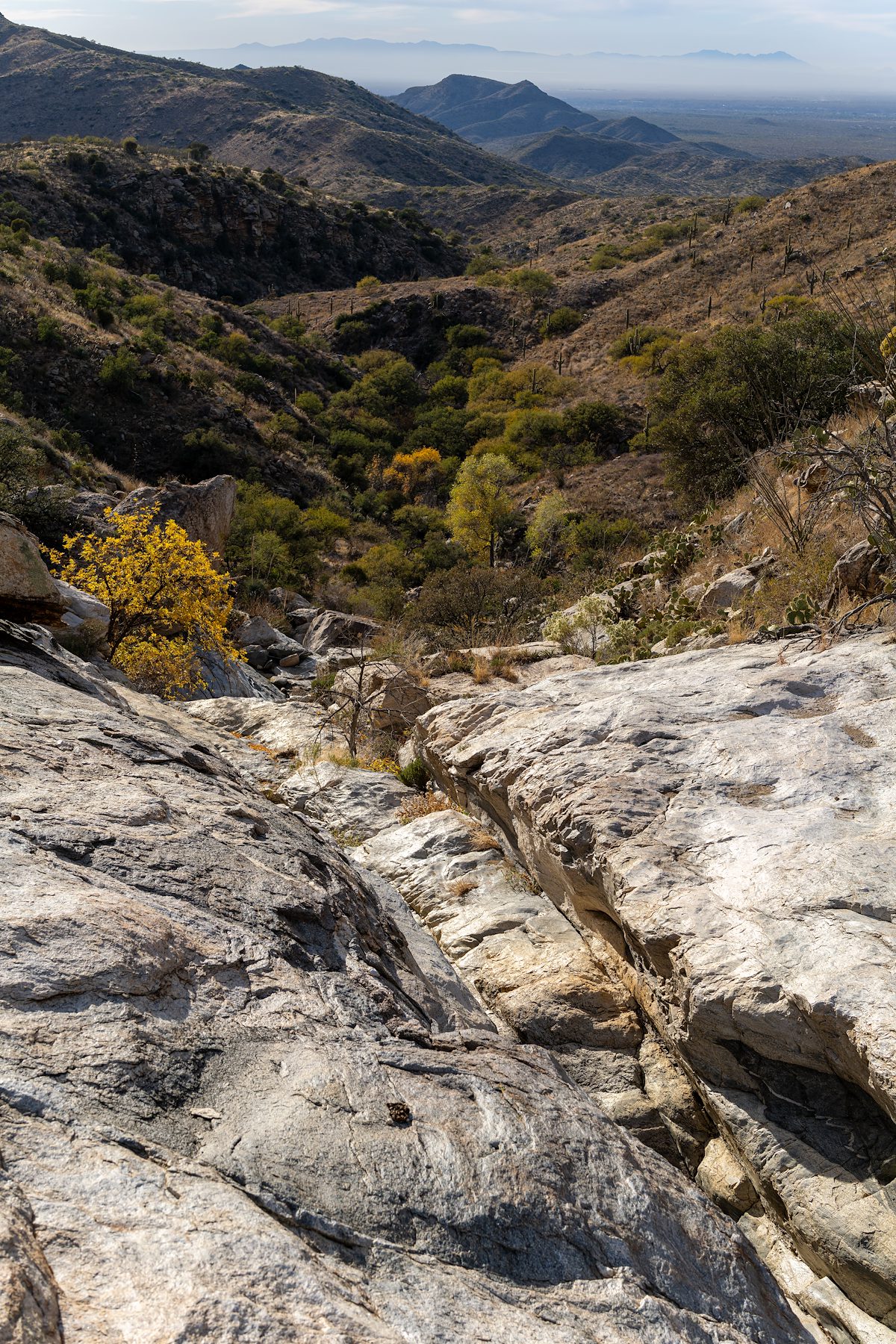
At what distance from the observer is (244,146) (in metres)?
116

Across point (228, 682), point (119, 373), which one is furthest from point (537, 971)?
point (119, 373)

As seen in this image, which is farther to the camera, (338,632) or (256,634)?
(338,632)

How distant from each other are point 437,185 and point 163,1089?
13703cm

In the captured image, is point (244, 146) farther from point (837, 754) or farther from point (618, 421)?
point (837, 754)

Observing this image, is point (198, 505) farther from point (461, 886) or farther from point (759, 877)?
point (759, 877)

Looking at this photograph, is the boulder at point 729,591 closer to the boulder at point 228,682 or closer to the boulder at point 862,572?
the boulder at point 862,572

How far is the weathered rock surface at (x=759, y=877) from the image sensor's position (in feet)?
12.3

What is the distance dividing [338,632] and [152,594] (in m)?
8.18

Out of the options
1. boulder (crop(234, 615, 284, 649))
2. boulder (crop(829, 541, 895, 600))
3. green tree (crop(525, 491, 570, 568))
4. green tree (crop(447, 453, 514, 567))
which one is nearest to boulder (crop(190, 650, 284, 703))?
boulder (crop(234, 615, 284, 649))

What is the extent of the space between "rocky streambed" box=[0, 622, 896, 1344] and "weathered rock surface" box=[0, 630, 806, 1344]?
12mm

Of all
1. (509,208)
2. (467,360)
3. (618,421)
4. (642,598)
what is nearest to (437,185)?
(509,208)

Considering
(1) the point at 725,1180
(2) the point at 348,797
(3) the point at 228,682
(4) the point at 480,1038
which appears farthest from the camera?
(3) the point at 228,682

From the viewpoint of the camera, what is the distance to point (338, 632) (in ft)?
69.4

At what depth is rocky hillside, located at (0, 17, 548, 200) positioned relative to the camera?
377ft
